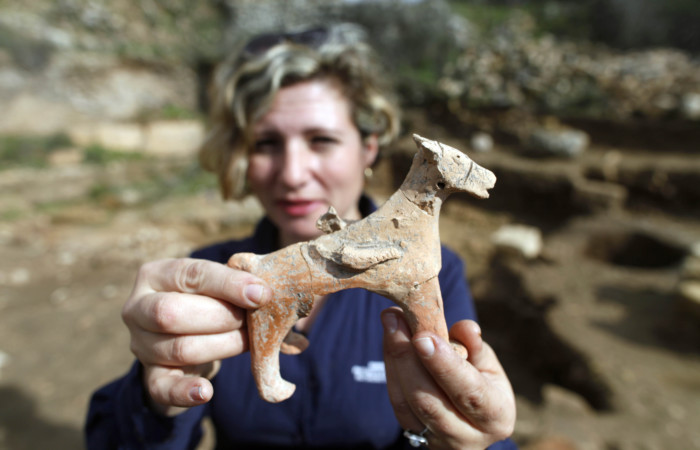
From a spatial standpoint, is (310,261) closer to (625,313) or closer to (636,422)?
(636,422)

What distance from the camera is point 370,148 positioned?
6.32 ft

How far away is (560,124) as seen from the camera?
927 centimetres

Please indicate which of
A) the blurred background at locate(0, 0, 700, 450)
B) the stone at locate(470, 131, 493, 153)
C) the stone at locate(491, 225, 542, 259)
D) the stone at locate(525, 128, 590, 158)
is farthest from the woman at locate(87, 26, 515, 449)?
the stone at locate(470, 131, 493, 153)

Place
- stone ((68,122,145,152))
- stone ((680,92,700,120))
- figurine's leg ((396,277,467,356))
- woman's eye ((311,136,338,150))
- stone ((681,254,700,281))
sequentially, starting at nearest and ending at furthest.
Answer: figurine's leg ((396,277,467,356)) → woman's eye ((311,136,338,150)) → stone ((681,254,700,281)) → stone ((680,92,700,120)) → stone ((68,122,145,152))

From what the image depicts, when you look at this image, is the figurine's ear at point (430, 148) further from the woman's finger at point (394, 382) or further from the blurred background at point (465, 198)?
the blurred background at point (465, 198)

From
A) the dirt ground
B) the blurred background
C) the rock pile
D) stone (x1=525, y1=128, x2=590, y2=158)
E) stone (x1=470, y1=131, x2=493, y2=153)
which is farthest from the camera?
stone (x1=470, y1=131, x2=493, y2=153)

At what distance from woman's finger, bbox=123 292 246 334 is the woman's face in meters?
0.65

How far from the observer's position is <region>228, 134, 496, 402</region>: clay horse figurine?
3.41 feet

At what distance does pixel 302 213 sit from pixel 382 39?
12709mm

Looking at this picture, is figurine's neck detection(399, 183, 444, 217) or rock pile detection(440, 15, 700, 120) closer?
figurine's neck detection(399, 183, 444, 217)

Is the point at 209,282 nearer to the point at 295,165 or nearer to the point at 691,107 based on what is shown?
the point at 295,165

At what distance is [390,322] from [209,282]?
19.8 inches

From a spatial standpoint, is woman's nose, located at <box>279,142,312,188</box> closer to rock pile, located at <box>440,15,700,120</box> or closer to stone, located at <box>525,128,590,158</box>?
stone, located at <box>525,128,590,158</box>

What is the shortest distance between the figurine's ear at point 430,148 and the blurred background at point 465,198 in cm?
150
